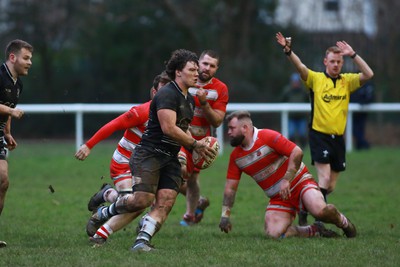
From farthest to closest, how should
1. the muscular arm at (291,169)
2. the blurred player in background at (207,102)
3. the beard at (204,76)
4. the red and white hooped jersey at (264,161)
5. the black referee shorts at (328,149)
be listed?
1. the black referee shorts at (328,149)
2. the beard at (204,76)
3. the blurred player in background at (207,102)
4. the red and white hooped jersey at (264,161)
5. the muscular arm at (291,169)

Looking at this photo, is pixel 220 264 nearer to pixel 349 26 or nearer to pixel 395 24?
pixel 395 24

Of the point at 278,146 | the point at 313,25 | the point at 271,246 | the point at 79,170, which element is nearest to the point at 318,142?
the point at 278,146

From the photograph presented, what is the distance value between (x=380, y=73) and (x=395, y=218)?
16527 millimetres

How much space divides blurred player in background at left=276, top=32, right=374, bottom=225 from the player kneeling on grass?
0.83 meters

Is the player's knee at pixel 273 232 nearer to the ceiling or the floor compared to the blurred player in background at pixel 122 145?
nearer to the floor

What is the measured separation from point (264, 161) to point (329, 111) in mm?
1420

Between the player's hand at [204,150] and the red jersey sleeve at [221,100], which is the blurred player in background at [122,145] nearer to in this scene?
the red jersey sleeve at [221,100]

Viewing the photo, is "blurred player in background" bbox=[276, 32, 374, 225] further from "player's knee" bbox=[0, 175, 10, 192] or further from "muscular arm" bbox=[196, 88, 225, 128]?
"player's knee" bbox=[0, 175, 10, 192]

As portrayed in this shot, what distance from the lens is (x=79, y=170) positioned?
52.9 ft

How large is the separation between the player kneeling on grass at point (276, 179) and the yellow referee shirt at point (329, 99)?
1.01 metres

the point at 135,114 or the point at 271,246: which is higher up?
the point at 135,114

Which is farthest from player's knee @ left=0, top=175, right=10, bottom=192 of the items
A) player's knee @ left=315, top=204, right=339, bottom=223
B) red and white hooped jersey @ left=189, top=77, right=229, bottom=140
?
player's knee @ left=315, top=204, right=339, bottom=223

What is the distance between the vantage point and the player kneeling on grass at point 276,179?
873 cm

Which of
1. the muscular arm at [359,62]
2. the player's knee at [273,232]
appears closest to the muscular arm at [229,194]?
the player's knee at [273,232]
